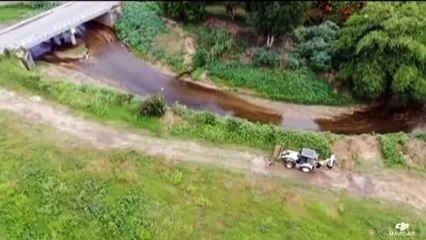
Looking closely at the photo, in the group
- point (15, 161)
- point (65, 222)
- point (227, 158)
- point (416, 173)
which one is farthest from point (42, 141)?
point (416, 173)

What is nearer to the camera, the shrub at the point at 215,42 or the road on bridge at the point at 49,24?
the road on bridge at the point at 49,24

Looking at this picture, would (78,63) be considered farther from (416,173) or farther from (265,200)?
(416,173)

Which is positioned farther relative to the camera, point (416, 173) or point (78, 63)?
point (78, 63)

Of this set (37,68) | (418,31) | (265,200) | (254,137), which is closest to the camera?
(265,200)

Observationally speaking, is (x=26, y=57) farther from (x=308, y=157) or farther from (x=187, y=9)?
(x=308, y=157)

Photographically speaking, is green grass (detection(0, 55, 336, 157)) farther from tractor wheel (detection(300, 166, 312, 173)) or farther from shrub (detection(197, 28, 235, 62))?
shrub (detection(197, 28, 235, 62))

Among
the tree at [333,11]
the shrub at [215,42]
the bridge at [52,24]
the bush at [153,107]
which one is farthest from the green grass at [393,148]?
the bridge at [52,24]

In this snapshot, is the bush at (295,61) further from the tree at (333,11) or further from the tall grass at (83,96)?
the tall grass at (83,96)
